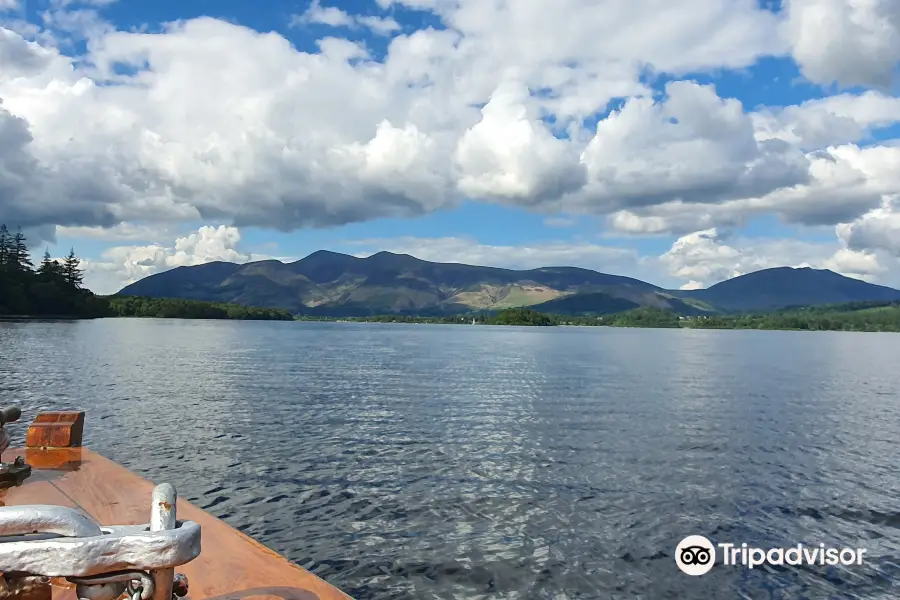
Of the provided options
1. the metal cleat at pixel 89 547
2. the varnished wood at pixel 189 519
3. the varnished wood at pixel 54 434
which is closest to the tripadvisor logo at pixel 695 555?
the varnished wood at pixel 189 519

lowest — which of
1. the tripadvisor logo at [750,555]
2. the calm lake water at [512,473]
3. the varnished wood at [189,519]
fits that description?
the tripadvisor logo at [750,555]

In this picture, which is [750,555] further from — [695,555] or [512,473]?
[512,473]

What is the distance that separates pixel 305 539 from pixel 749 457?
2253cm

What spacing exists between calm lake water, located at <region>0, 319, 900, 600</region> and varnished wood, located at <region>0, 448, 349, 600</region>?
18.9ft

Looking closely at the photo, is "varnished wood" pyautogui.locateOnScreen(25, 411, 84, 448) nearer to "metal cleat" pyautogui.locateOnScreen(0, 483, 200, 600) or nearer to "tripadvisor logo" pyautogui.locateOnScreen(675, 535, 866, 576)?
"metal cleat" pyautogui.locateOnScreen(0, 483, 200, 600)

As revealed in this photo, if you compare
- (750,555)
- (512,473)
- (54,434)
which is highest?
(54,434)

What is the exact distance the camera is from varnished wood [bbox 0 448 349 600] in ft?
22.5

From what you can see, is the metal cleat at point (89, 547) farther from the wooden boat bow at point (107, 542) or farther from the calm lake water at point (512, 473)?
the calm lake water at point (512, 473)

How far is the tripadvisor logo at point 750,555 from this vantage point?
56.4 ft

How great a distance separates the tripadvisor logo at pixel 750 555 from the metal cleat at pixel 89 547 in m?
16.3

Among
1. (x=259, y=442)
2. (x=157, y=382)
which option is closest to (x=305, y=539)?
(x=259, y=442)

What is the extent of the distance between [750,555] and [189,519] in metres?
15.8

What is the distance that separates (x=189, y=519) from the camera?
9023 mm

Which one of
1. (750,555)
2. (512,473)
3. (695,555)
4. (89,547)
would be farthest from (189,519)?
(512,473)
